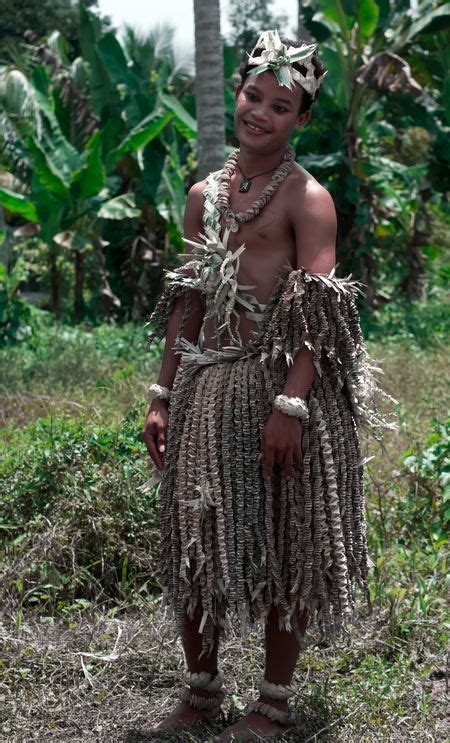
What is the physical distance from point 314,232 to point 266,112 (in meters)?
0.35

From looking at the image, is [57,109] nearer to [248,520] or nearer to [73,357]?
[73,357]

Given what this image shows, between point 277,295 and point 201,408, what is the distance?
370mm

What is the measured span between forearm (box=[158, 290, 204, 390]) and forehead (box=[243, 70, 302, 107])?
61 cm

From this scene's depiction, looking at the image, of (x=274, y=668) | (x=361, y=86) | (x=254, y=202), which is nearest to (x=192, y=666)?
(x=274, y=668)

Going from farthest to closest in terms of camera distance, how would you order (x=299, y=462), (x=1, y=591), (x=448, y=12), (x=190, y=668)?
(x=448, y=12) → (x=1, y=591) → (x=190, y=668) → (x=299, y=462)

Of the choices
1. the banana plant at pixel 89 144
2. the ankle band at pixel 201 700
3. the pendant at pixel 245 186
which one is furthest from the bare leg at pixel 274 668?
the banana plant at pixel 89 144

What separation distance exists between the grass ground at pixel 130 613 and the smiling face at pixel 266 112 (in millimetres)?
1501

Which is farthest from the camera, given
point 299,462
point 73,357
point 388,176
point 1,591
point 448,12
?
point 388,176

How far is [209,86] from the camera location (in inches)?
282

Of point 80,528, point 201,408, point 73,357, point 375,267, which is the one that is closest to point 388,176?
point 375,267

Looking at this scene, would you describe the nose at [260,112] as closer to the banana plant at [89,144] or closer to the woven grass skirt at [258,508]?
the woven grass skirt at [258,508]

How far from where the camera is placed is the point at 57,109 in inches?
392

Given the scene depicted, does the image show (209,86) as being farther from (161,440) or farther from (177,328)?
(161,440)

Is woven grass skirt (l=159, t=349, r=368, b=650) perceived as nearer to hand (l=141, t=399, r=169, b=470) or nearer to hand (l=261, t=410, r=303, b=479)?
hand (l=261, t=410, r=303, b=479)
